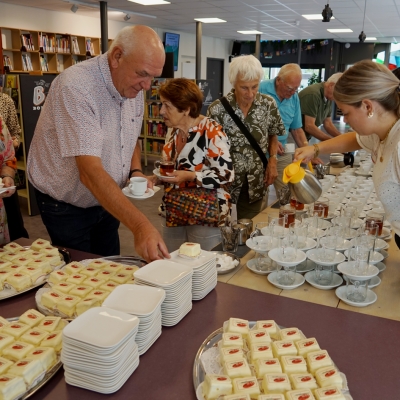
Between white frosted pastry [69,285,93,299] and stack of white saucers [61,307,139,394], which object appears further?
white frosted pastry [69,285,93,299]

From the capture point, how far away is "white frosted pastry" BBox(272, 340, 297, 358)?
48.8 inches

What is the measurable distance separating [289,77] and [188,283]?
2.91m

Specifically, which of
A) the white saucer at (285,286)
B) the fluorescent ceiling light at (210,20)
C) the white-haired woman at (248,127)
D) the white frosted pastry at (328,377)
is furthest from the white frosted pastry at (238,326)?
the fluorescent ceiling light at (210,20)

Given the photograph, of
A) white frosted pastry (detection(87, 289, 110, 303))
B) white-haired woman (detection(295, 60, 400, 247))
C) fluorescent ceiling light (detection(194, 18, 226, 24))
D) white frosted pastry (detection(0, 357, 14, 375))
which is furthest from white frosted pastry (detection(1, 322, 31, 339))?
fluorescent ceiling light (detection(194, 18, 226, 24))

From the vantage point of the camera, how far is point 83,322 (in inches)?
47.1

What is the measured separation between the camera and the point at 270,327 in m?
1.36

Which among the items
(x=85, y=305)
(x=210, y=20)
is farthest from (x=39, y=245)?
(x=210, y=20)

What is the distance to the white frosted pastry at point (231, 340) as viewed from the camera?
1.28m

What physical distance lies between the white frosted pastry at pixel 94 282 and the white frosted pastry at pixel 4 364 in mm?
423

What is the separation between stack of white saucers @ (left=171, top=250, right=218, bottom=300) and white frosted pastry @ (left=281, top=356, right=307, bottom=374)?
0.48 meters

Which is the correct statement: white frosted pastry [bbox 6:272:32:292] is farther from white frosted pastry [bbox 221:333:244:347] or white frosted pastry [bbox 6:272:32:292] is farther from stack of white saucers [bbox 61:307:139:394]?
white frosted pastry [bbox 221:333:244:347]

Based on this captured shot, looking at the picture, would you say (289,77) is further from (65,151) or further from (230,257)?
(65,151)

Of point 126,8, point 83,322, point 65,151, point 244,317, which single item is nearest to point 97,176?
point 65,151

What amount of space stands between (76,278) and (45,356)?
1.44 ft
